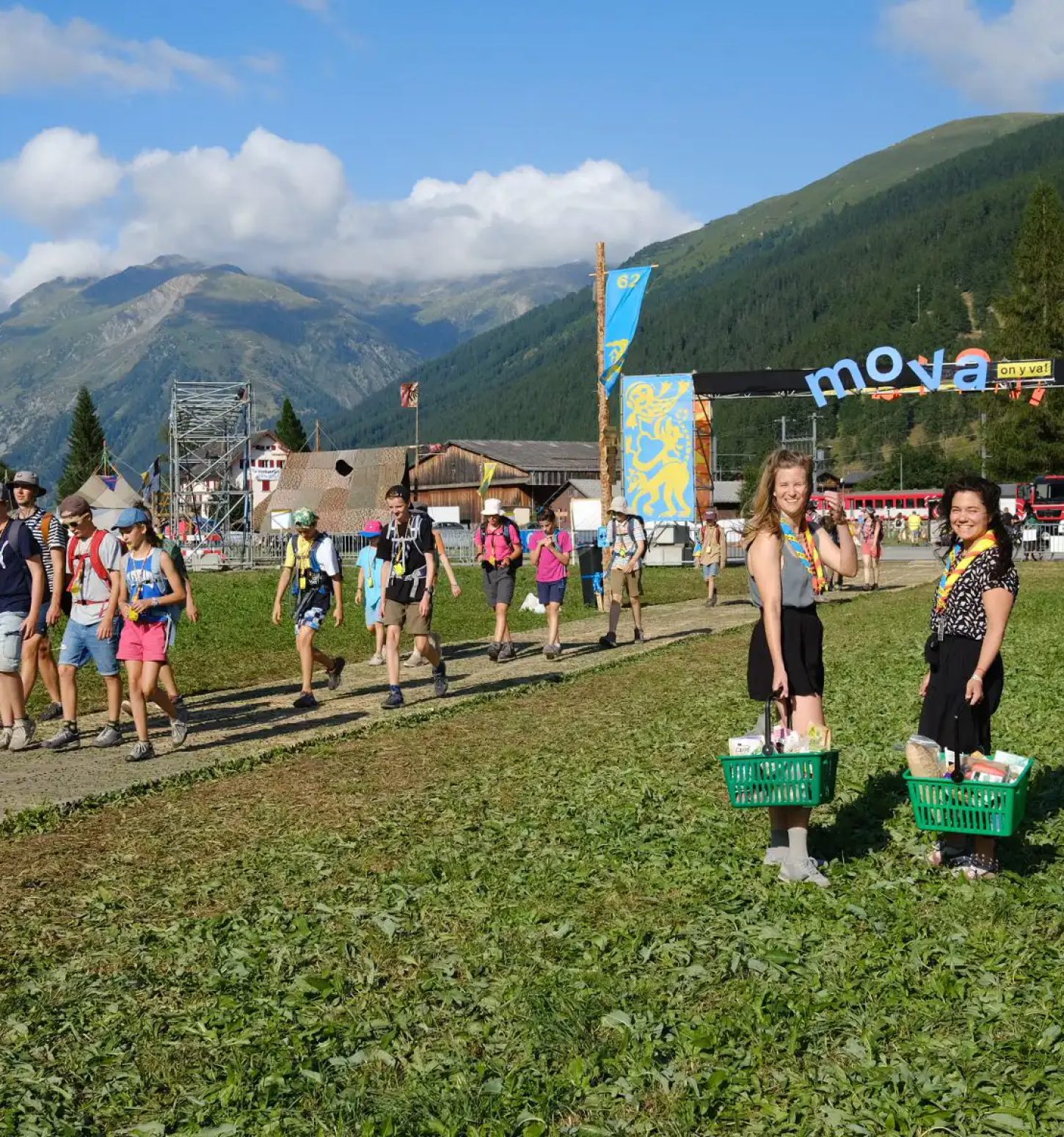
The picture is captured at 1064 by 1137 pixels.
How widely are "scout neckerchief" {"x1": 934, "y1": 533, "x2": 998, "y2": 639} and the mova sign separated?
3176 centimetres

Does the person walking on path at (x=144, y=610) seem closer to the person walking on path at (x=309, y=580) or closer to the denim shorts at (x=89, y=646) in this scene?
the denim shorts at (x=89, y=646)

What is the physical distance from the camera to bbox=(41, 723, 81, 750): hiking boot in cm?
991

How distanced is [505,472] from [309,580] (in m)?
82.6

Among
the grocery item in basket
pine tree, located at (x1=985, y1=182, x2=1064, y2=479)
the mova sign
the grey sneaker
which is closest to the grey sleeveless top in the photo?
the grocery item in basket

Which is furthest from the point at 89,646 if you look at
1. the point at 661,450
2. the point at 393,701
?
the point at 661,450

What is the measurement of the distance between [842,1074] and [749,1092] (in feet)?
0.97

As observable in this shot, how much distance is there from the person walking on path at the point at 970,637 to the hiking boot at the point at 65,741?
22.4 ft

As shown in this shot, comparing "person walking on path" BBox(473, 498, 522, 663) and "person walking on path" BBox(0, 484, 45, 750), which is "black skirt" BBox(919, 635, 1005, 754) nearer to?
"person walking on path" BBox(0, 484, 45, 750)

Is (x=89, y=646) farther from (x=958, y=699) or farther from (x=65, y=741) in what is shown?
(x=958, y=699)

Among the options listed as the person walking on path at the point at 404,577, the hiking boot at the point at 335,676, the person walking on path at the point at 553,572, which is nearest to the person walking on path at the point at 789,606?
the person walking on path at the point at 404,577

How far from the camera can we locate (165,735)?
10492 mm

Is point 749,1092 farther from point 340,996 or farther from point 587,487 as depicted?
point 587,487

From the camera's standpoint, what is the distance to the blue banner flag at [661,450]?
122 feet

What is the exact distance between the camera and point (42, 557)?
981cm
